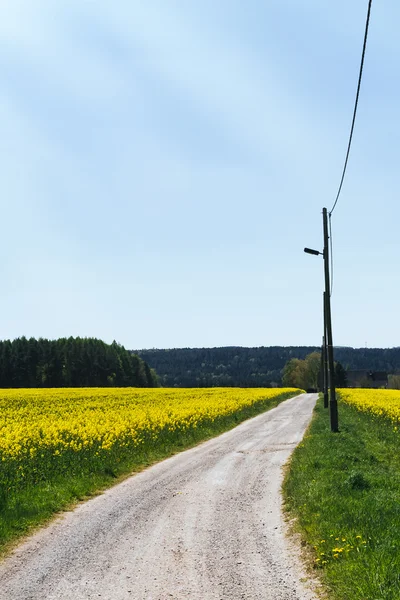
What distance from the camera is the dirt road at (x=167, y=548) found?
737 cm

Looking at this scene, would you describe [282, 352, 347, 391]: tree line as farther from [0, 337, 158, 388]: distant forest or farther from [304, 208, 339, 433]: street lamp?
[304, 208, 339, 433]: street lamp

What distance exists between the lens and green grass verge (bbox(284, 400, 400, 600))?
6816 millimetres

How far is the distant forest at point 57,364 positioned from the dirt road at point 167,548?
339ft

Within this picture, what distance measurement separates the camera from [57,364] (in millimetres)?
115250

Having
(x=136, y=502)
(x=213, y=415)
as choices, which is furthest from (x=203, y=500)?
→ (x=213, y=415)

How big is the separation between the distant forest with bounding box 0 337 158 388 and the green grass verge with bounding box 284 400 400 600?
10094cm

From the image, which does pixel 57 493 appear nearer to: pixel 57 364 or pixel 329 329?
pixel 329 329

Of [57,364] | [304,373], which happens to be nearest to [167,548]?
[57,364]

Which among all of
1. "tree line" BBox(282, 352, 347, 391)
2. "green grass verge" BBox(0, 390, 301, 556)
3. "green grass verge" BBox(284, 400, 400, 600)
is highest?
"tree line" BBox(282, 352, 347, 391)

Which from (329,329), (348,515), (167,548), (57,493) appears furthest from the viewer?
(329,329)

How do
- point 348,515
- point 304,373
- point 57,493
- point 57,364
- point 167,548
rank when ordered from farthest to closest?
1. point 304,373
2. point 57,364
3. point 57,493
4. point 348,515
5. point 167,548

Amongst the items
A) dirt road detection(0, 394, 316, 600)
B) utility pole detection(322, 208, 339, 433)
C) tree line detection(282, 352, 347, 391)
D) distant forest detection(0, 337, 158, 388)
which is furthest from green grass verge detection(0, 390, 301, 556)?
tree line detection(282, 352, 347, 391)

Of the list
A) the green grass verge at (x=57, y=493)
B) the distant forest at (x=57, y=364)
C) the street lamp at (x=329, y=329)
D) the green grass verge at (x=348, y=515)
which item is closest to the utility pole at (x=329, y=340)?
the street lamp at (x=329, y=329)

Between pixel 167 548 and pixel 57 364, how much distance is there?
362 feet
